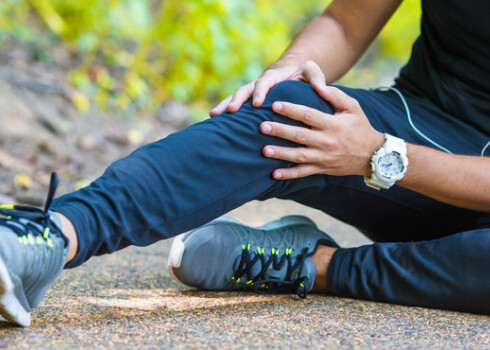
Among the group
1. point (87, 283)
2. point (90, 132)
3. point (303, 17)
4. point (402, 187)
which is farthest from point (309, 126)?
point (303, 17)

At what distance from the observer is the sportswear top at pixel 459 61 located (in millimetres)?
1559

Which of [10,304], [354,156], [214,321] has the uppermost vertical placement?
[354,156]

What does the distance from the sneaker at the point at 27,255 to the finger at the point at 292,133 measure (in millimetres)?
453

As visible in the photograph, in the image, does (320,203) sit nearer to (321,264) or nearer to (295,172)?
(321,264)

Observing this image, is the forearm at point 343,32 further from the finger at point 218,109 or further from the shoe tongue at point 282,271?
the shoe tongue at point 282,271

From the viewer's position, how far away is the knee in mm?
1327

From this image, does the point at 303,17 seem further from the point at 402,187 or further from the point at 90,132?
the point at 402,187

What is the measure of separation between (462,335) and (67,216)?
2.64 ft

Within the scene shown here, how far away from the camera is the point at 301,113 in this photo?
1287 millimetres

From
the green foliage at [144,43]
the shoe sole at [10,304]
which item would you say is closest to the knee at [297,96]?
the shoe sole at [10,304]

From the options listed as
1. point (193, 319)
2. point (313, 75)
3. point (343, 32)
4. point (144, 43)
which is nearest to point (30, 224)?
point (193, 319)

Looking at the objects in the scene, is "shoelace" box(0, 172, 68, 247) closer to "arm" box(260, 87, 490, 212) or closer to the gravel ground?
the gravel ground

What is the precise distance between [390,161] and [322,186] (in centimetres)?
19

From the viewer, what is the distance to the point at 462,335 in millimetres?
1201
